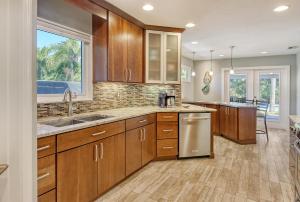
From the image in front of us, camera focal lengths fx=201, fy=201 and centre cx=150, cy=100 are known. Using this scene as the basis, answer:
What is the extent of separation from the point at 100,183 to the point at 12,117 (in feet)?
4.83

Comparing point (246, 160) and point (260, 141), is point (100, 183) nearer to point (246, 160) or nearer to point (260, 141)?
point (246, 160)

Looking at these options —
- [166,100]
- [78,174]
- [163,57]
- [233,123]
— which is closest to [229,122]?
[233,123]

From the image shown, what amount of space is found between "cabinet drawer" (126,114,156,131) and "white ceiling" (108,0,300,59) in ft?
5.16

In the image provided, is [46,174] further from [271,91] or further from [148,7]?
[271,91]

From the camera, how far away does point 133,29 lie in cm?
334

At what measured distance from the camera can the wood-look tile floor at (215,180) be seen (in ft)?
7.58

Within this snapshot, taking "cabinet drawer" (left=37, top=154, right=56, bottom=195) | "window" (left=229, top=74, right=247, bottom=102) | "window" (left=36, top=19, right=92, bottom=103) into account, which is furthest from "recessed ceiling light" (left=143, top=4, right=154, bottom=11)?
"window" (left=229, top=74, right=247, bottom=102)

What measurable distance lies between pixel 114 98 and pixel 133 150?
3.29ft

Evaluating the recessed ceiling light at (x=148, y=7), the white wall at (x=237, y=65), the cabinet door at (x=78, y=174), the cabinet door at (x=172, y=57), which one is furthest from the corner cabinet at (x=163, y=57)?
the white wall at (x=237, y=65)

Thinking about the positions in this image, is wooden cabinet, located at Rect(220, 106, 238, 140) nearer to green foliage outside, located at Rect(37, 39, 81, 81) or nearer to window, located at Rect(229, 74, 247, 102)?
window, located at Rect(229, 74, 247, 102)

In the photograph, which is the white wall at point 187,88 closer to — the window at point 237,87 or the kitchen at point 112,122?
the window at point 237,87

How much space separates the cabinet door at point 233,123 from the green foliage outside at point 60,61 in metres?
3.59

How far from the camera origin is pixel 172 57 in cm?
388

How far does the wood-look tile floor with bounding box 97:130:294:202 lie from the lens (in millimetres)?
2311
